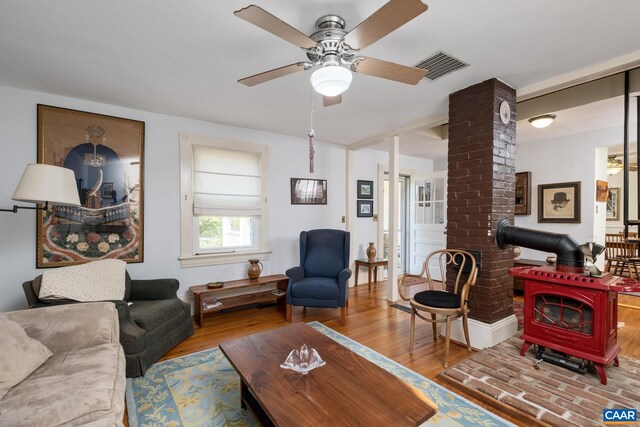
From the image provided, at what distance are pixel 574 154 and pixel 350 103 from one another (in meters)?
3.89

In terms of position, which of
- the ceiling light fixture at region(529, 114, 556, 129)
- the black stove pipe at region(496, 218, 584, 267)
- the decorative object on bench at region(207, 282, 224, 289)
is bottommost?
the decorative object on bench at region(207, 282, 224, 289)

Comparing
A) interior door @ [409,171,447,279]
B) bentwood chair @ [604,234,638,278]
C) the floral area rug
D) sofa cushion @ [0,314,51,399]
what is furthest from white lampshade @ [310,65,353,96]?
bentwood chair @ [604,234,638,278]

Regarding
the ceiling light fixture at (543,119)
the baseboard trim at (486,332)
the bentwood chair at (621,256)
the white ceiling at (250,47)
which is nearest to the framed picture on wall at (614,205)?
the bentwood chair at (621,256)

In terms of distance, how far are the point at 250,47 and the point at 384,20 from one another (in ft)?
3.68

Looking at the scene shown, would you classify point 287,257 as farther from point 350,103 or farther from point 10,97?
point 10,97

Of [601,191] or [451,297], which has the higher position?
[601,191]

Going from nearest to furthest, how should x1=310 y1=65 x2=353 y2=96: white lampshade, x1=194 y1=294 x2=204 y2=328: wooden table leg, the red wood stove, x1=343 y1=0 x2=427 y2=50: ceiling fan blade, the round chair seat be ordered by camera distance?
x1=343 y1=0 x2=427 y2=50: ceiling fan blade < x1=310 y1=65 x2=353 y2=96: white lampshade < the red wood stove < the round chair seat < x1=194 y1=294 x2=204 y2=328: wooden table leg

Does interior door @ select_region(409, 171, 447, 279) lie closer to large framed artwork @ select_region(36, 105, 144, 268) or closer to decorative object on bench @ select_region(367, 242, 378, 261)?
decorative object on bench @ select_region(367, 242, 378, 261)

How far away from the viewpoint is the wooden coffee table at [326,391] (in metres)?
1.24

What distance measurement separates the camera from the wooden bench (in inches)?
129

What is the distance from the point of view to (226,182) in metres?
3.84

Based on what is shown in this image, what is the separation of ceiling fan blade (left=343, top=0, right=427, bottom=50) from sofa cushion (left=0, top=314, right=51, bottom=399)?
237 cm

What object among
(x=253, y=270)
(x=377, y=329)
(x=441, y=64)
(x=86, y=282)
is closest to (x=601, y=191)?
(x=441, y=64)

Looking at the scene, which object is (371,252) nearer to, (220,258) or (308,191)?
(308,191)
